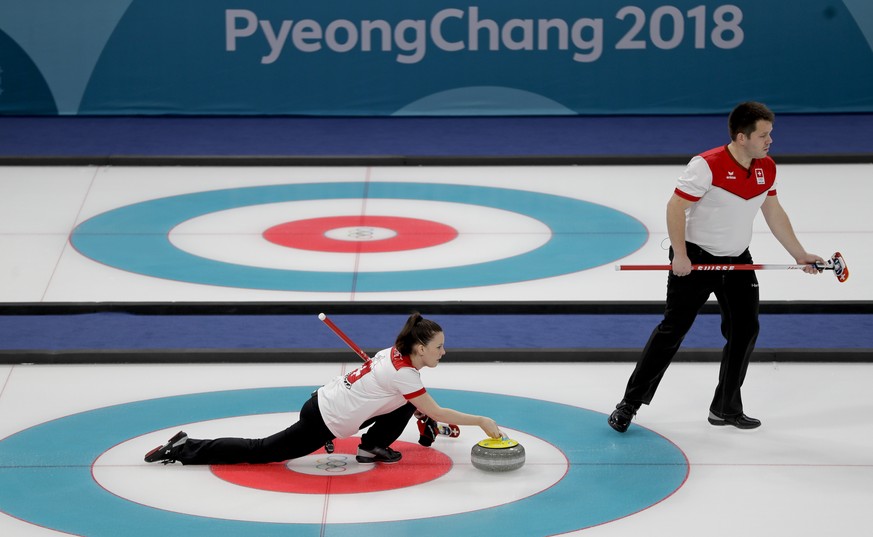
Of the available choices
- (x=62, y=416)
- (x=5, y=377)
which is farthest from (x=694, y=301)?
(x=5, y=377)

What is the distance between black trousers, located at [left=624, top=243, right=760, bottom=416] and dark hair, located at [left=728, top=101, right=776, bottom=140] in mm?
585

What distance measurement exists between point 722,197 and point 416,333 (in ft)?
5.29

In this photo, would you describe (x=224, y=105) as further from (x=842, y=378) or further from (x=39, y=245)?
(x=842, y=378)

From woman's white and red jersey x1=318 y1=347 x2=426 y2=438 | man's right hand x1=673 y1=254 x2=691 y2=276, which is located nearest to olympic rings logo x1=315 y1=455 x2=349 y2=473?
woman's white and red jersey x1=318 y1=347 x2=426 y2=438

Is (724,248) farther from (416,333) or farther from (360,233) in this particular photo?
(360,233)

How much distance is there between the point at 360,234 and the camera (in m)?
10.4

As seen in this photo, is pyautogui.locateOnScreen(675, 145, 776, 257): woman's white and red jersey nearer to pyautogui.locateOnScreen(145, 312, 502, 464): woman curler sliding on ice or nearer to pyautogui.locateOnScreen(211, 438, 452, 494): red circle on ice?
pyautogui.locateOnScreen(145, 312, 502, 464): woman curler sliding on ice

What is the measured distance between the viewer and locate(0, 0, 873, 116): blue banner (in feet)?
46.0

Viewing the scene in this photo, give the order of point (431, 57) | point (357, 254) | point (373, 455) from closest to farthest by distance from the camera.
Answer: point (373, 455), point (357, 254), point (431, 57)

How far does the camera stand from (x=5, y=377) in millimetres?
7363

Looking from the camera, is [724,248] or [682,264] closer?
[682,264]

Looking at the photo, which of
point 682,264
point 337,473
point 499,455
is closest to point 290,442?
point 337,473

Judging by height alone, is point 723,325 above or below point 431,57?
below

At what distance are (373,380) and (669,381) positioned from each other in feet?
7.01
